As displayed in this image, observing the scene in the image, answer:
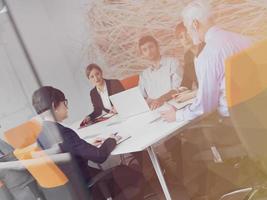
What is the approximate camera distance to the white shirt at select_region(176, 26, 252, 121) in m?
1.20

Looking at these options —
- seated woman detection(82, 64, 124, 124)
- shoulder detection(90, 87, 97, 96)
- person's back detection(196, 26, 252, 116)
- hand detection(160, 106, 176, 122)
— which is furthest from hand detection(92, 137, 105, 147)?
person's back detection(196, 26, 252, 116)

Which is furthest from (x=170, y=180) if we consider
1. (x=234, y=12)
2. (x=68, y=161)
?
(x=234, y=12)

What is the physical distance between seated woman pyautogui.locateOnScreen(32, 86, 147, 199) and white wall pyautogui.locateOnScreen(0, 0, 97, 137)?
4cm

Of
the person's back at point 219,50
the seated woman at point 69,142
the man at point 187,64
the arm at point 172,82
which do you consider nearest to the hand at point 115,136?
the seated woman at point 69,142

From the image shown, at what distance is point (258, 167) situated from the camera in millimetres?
1368

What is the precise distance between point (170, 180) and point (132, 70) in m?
0.54

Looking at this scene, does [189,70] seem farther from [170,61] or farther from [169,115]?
[169,115]

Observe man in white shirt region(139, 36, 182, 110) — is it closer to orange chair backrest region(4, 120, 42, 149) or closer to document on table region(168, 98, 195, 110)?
document on table region(168, 98, 195, 110)

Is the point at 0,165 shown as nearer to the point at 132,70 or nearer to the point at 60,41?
the point at 60,41

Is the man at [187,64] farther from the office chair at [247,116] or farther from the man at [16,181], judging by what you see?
the man at [16,181]

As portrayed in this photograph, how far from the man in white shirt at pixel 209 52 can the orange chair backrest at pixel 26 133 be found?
0.73m

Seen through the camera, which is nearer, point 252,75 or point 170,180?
point 252,75

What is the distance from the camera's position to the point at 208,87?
1.25 m

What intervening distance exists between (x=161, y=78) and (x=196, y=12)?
28 cm
